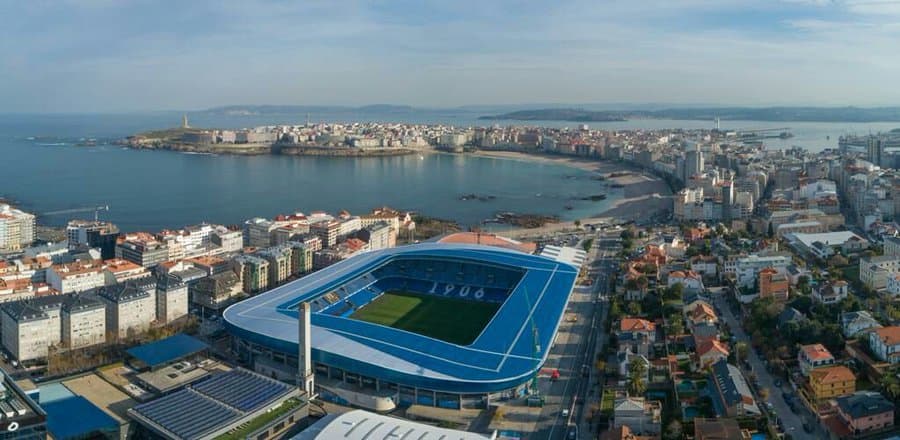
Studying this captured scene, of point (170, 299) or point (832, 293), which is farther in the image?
point (170, 299)

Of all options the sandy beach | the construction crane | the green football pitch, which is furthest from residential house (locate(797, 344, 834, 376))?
the construction crane

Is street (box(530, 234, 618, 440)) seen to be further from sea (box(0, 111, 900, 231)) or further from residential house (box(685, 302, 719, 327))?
sea (box(0, 111, 900, 231))

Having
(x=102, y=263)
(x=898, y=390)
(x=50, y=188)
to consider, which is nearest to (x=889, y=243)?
(x=898, y=390)

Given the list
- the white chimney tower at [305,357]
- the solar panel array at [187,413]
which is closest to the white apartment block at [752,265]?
the white chimney tower at [305,357]

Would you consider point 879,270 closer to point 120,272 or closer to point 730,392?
point 730,392

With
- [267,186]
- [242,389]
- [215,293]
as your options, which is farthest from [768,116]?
[242,389]

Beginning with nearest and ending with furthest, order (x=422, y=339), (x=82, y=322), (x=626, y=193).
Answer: (x=422, y=339)
(x=82, y=322)
(x=626, y=193)
